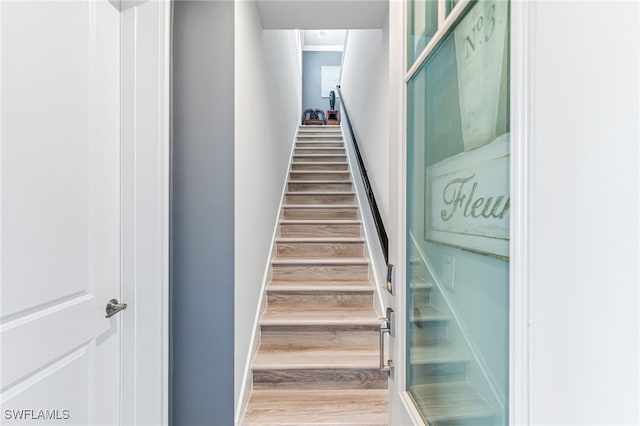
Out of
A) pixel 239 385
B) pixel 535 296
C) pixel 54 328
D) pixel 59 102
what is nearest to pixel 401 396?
pixel 535 296

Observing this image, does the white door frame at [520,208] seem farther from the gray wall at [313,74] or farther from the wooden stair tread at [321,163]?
the gray wall at [313,74]

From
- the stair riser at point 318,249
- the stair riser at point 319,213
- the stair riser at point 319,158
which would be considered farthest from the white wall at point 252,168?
the stair riser at point 319,158

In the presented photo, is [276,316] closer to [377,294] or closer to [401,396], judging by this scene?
[377,294]

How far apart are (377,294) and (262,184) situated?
1.11 m

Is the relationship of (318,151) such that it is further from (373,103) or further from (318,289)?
(318,289)

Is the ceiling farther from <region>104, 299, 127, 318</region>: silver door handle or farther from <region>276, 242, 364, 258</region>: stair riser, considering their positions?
<region>104, 299, 127, 318</region>: silver door handle

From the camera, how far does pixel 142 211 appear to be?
1.33 meters

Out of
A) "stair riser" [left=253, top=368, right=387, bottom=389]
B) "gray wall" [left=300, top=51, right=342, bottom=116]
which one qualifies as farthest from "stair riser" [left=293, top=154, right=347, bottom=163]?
"gray wall" [left=300, top=51, right=342, bottom=116]

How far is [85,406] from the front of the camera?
44.9 inches

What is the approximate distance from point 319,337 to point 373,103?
1930 mm

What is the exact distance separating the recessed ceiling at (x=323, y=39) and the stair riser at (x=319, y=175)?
3.95 meters

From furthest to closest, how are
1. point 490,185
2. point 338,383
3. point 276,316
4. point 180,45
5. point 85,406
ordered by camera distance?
point 276,316 < point 338,383 < point 180,45 < point 85,406 < point 490,185

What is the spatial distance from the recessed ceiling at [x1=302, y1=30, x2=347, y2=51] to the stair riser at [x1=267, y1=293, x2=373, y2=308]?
5924 millimetres

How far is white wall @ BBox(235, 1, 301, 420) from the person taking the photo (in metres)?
1.62
